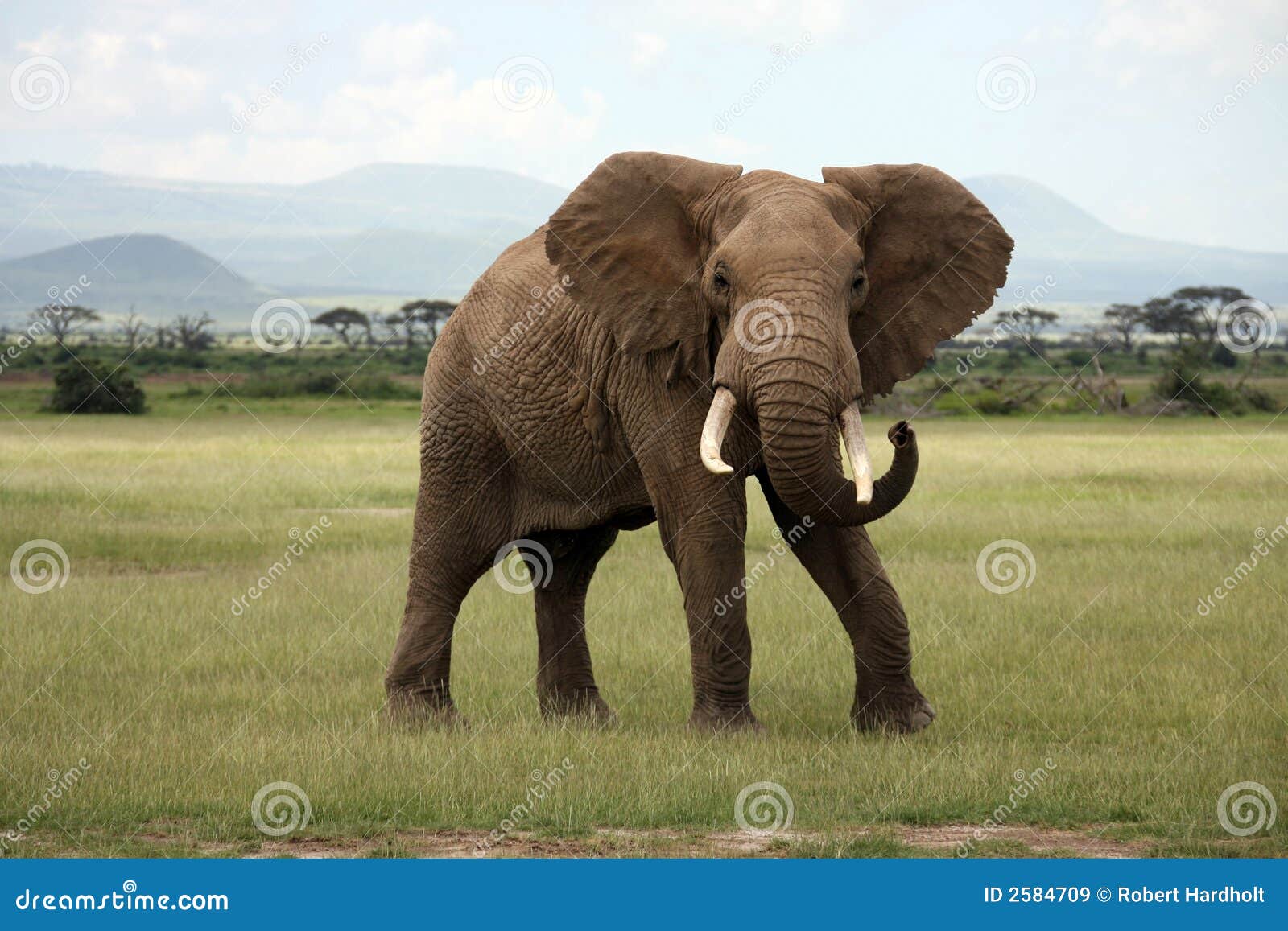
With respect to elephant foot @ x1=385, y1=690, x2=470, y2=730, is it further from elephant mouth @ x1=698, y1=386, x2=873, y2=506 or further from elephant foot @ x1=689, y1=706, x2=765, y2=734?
elephant mouth @ x1=698, y1=386, x2=873, y2=506

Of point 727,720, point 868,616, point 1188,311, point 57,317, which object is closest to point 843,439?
point 868,616

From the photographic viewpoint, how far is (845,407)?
26.9 feet

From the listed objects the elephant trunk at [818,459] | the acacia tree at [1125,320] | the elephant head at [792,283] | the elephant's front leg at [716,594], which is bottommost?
the acacia tree at [1125,320]

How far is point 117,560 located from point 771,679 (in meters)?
10.3

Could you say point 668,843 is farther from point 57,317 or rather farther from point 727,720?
point 57,317

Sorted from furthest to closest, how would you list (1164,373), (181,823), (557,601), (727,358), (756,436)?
(1164,373)
(557,601)
(756,436)
(727,358)
(181,823)

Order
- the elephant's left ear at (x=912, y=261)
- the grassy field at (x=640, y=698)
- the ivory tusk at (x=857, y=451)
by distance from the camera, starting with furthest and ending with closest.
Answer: the elephant's left ear at (x=912, y=261) → the ivory tusk at (x=857, y=451) → the grassy field at (x=640, y=698)

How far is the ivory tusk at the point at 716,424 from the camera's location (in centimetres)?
827

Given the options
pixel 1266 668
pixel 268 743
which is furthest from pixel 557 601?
pixel 1266 668

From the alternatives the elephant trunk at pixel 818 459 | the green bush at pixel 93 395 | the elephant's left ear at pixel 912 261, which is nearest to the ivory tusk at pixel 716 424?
the elephant trunk at pixel 818 459

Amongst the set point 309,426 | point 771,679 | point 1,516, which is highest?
point 771,679

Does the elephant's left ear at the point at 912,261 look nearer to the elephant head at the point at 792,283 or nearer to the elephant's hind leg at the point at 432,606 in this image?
the elephant head at the point at 792,283

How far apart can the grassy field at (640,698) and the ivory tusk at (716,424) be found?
5.30ft

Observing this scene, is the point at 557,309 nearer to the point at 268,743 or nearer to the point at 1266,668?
the point at 268,743
